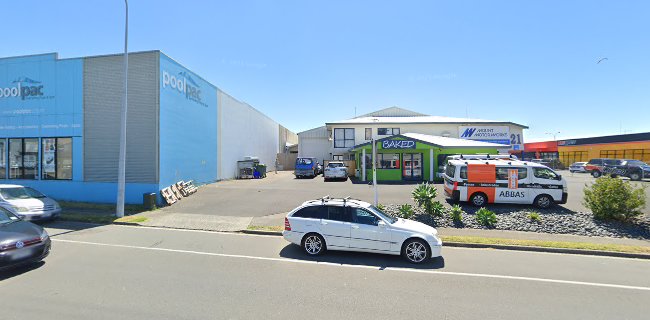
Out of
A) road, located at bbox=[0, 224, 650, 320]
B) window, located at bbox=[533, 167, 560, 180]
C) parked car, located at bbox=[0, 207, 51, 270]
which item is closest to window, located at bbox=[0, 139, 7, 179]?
road, located at bbox=[0, 224, 650, 320]

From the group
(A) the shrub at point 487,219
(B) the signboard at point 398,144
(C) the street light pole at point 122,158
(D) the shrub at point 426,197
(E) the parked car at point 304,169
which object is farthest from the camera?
(E) the parked car at point 304,169

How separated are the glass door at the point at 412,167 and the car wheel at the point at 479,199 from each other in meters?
11.1

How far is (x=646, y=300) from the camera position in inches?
191

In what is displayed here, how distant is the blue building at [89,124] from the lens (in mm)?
14492

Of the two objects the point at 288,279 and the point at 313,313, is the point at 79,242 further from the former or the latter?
the point at 313,313

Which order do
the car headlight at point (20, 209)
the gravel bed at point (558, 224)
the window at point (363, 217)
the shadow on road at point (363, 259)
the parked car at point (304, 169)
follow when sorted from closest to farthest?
the shadow on road at point (363, 259) < the window at point (363, 217) < the gravel bed at point (558, 224) < the car headlight at point (20, 209) < the parked car at point (304, 169)

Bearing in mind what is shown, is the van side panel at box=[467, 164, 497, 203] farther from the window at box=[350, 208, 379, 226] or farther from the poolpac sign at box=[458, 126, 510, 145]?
the poolpac sign at box=[458, 126, 510, 145]

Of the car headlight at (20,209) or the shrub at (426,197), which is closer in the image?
the car headlight at (20,209)

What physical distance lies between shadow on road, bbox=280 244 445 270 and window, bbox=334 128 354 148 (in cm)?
2609

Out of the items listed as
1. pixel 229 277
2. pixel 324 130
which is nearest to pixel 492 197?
pixel 229 277

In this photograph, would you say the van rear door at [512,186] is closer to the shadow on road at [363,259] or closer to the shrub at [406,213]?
the shrub at [406,213]

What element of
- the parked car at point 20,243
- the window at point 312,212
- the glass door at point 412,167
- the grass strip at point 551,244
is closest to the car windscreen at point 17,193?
the parked car at point 20,243

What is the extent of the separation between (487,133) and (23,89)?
129 ft

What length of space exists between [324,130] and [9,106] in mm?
28794
